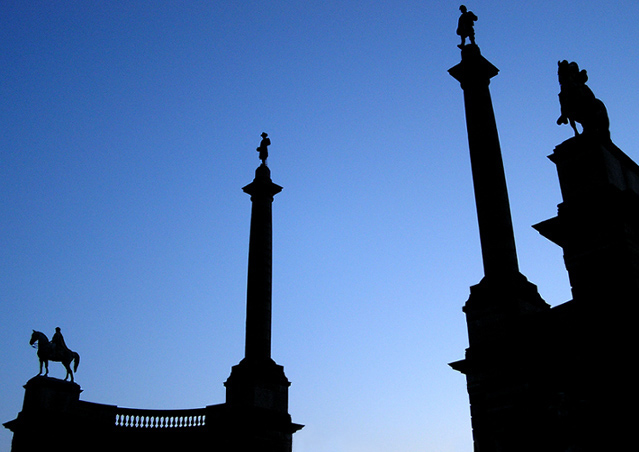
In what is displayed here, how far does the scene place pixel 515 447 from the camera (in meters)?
18.4

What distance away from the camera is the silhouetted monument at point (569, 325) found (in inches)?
677

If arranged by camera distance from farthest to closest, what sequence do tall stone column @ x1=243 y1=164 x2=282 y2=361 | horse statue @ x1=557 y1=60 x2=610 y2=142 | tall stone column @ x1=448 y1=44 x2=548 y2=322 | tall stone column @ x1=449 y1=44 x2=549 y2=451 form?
tall stone column @ x1=243 y1=164 x2=282 y2=361, horse statue @ x1=557 y1=60 x2=610 y2=142, tall stone column @ x1=448 y1=44 x2=548 y2=322, tall stone column @ x1=449 y1=44 x2=549 y2=451

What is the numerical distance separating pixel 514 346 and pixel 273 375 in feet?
52.6

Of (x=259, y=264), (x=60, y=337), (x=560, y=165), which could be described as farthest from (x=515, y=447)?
(x=60, y=337)

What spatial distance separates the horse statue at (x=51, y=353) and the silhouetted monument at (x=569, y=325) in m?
22.6

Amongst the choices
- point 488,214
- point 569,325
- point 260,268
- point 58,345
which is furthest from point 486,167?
point 58,345

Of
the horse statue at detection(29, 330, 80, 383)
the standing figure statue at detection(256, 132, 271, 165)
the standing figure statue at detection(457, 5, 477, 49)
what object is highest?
the standing figure statue at detection(256, 132, 271, 165)

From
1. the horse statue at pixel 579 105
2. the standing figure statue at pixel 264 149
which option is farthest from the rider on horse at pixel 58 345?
the horse statue at pixel 579 105

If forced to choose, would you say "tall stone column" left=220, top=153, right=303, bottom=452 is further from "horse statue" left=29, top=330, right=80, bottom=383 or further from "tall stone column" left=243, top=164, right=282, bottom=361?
"horse statue" left=29, top=330, right=80, bottom=383

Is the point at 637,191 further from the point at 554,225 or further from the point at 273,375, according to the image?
the point at 273,375

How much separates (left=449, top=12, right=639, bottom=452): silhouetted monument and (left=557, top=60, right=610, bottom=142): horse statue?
7 cm

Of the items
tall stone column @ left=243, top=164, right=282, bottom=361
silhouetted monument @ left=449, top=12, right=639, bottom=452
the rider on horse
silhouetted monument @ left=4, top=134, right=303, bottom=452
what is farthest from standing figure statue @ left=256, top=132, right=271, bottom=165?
silhouetted monument @ left=449, top=12, right=639, bottom=452

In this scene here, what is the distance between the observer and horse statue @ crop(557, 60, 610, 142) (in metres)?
21.8

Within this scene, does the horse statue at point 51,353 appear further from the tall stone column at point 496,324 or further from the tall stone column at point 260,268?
the tall stone column at point 496,324
